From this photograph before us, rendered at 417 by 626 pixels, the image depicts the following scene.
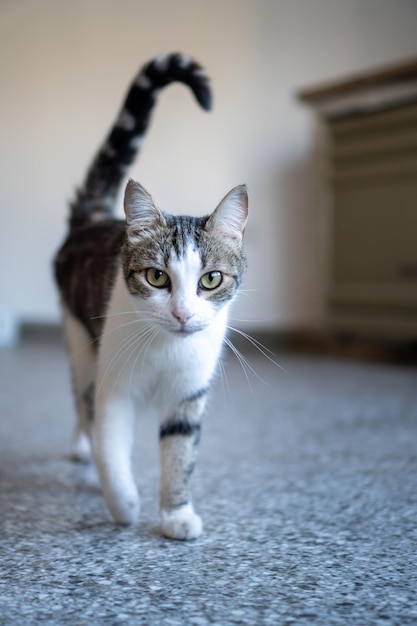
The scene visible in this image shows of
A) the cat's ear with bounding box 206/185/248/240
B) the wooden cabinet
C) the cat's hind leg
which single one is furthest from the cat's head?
the wooden cabinet

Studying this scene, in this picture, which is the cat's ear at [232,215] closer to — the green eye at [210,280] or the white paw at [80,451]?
the green eye at [210,280]

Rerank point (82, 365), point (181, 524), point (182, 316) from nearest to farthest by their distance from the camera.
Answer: point (182, 316), point (181, 524), point (82, 365)

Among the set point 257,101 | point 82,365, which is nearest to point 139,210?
point 82,365

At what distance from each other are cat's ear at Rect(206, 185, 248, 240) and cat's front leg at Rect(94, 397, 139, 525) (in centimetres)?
34

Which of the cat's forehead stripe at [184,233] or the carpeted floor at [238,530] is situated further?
the cat's forehead stripe at [184,233]

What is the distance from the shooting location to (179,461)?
1.22 metres

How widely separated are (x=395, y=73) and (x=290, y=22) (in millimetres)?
848

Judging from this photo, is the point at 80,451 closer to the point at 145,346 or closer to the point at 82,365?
the point at 82,365

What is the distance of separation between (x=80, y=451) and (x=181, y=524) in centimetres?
57

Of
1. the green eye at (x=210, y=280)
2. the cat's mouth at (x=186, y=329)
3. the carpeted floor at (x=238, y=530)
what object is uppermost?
the green eye at (x=210, y=280)

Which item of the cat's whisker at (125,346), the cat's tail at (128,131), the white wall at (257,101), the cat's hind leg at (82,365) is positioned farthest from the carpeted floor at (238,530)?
the white wall at (257,101)

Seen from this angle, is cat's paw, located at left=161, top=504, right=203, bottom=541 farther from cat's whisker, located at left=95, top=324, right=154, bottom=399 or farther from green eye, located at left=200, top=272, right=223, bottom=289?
green eye, located at left=200, top=272, right=223, bottom=289

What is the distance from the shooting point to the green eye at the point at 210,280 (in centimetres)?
110

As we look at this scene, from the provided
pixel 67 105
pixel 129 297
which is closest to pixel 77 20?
pixel 67 105
